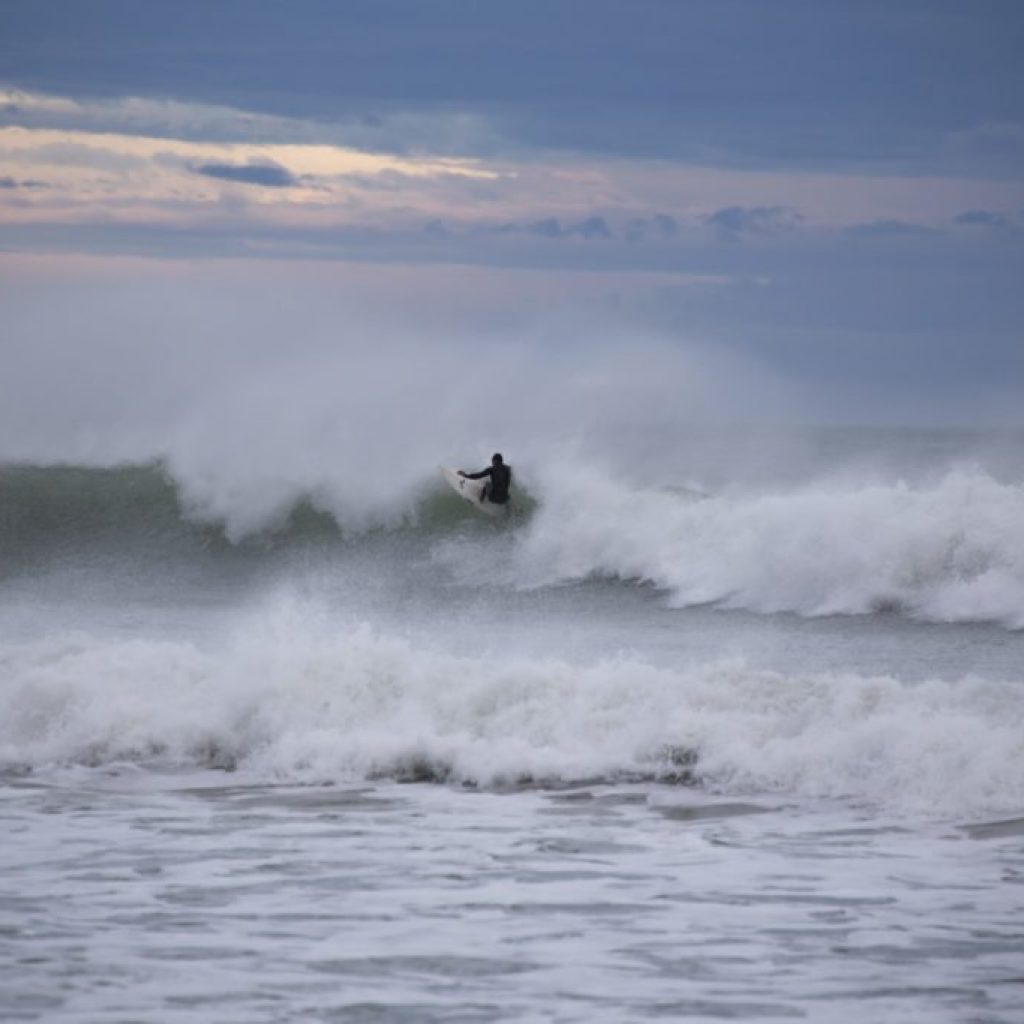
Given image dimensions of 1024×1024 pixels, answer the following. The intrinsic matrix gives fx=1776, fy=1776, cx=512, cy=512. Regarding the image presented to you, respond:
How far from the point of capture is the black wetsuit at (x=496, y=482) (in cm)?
2425

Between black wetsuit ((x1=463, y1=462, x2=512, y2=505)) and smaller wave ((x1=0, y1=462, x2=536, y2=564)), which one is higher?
black wetsuit ((x1=463, y1=462, x2=512, y2=505))

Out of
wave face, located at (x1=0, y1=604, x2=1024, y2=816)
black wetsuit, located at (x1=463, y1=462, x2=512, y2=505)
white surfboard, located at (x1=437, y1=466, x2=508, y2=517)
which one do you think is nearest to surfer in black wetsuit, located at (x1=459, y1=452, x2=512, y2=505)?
black wetsuit, located at (x1=463, y1=462, x2=512, y2=505)

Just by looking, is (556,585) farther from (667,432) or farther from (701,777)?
(667,432)

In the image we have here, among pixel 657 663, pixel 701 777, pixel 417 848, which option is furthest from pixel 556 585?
pixel 417 848

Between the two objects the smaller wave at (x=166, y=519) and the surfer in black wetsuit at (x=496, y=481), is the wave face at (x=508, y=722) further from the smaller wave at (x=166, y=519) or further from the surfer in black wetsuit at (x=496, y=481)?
the smaller wave at (x=166, y=519)

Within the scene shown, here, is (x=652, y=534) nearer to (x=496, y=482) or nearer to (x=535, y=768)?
(x=496, y=482)

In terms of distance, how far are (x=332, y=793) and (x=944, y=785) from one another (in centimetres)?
418

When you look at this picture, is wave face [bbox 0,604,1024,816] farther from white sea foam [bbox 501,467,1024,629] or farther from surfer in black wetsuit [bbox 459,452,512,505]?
surfer in black wetsuit [bbox 459,452,512,505]

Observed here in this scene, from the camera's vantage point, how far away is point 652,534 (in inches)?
970

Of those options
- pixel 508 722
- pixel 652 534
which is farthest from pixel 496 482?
pixel 508 722

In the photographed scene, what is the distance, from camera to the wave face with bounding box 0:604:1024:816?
39.7 feet

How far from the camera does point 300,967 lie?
8031mm

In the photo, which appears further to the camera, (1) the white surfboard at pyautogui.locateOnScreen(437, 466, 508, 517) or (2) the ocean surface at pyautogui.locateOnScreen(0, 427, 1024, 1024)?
(1) the white surfboard at pyautogui.locateOnScreen(437, 466, 508, 517)

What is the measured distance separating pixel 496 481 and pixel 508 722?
10.7m
